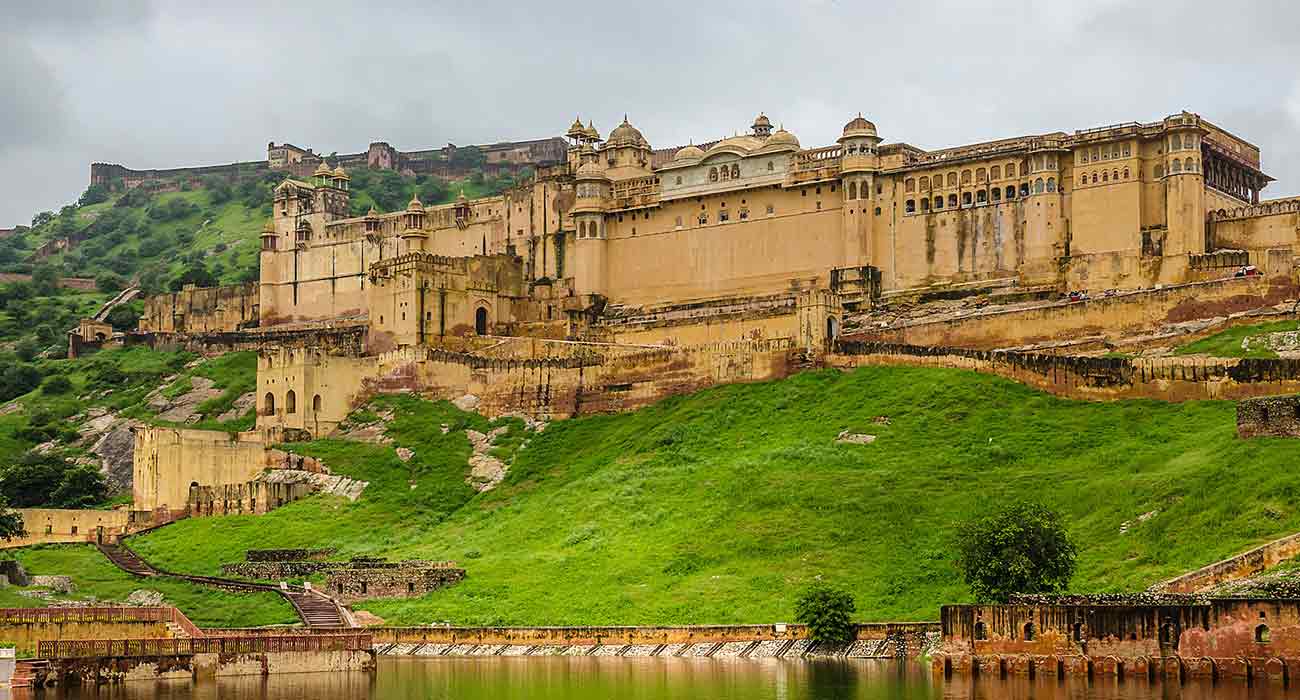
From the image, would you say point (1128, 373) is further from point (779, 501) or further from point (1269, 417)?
point (779, 501)

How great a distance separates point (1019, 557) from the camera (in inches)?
1831

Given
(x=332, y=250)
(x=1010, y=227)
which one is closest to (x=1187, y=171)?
(x=1010, y=227)

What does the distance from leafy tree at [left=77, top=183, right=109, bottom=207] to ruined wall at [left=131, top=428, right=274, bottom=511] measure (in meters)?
112

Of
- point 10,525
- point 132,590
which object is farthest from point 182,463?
point 132,590

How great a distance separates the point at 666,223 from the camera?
94562 millimetres

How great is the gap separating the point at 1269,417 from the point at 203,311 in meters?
74.5

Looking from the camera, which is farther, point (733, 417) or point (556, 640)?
point (733, 417)

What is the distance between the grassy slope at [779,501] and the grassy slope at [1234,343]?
4686 millimetres

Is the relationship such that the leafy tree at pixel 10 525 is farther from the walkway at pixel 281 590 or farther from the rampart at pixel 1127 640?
the rampart at pixel 1127 640

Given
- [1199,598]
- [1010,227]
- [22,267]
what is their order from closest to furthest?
[1199,598] → [1010,227] → [22,267]

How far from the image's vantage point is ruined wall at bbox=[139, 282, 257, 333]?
114438mm

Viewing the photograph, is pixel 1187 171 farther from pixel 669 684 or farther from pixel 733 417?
pixel 669 684

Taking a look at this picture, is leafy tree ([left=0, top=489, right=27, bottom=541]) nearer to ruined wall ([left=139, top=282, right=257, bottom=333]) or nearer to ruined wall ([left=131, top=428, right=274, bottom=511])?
ruined wall ([left=131, top=428, right=274, bottom=511])

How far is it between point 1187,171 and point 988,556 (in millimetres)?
34761
